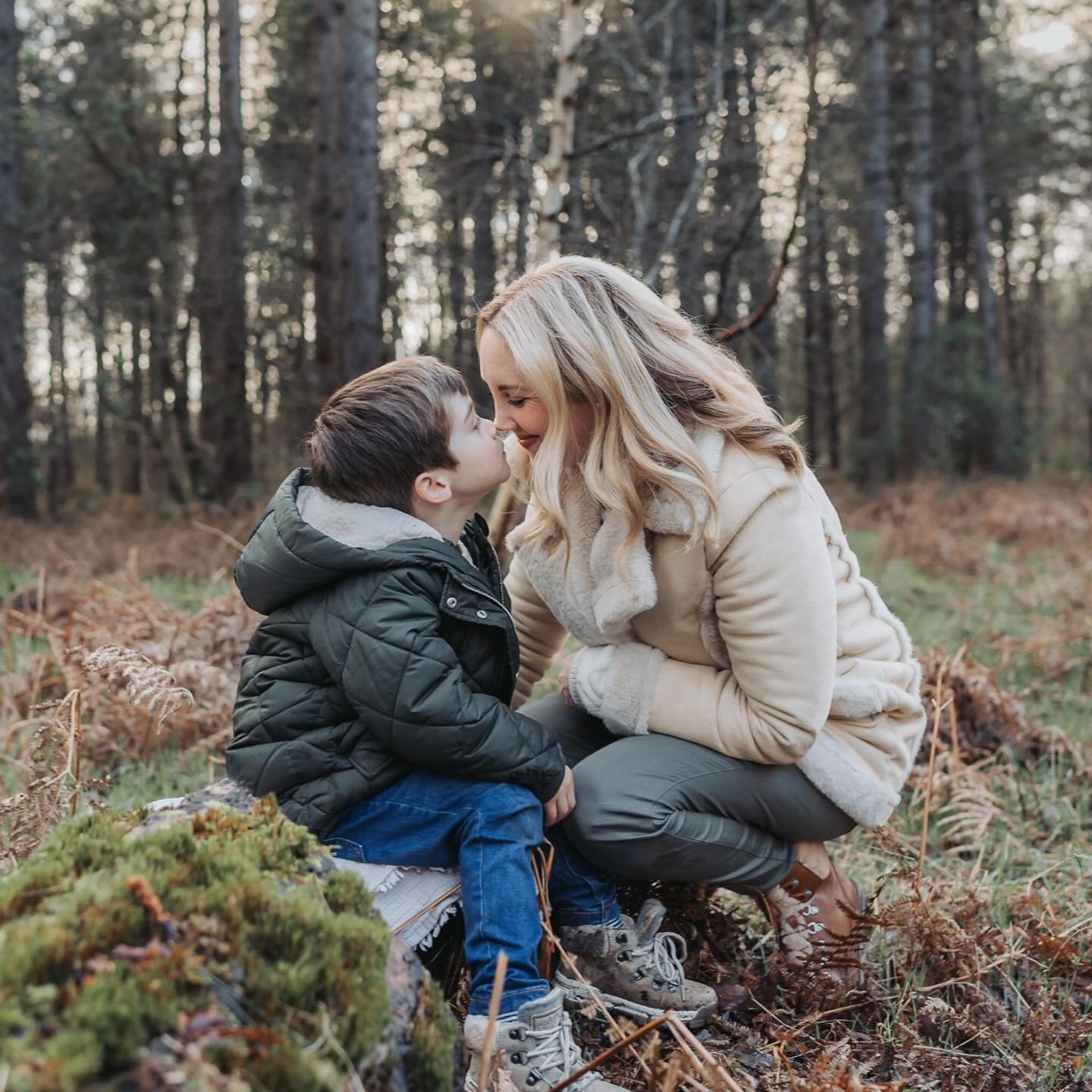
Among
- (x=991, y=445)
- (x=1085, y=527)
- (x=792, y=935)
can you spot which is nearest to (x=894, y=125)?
(x=991, y=445)

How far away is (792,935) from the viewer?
241cm

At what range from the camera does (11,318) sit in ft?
34.0

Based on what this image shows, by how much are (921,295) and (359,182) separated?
10.7 m

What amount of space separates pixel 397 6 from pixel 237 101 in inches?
112

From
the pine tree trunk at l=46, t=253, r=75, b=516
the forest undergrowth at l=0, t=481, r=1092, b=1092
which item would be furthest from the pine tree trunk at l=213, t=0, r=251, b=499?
the forest undergrowth at l=0, t=481, r=1092, b=1092

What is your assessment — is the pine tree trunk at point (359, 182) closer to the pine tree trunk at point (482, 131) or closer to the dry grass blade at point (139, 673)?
the pine tree trunk at point (482, 131)

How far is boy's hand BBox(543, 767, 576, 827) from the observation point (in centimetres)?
220

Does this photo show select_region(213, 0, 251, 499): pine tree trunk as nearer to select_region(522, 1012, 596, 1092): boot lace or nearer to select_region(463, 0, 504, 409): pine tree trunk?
select_region(463, 0, 504, 409): pine tree trunk

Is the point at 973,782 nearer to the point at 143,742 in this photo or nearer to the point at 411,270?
the point at 143,742

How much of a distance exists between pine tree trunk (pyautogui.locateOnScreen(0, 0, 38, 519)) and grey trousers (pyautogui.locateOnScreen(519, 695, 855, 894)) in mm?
9790

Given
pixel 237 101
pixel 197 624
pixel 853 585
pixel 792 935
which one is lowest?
pixel 792 935

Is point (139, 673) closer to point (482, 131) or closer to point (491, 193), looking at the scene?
point (491, 193)

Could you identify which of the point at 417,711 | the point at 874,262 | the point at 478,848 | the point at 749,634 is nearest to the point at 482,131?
the point at 874,262

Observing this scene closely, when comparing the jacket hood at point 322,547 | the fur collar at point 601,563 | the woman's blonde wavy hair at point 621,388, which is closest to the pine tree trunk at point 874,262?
the woman's blonde wavy hair at point 621,388
